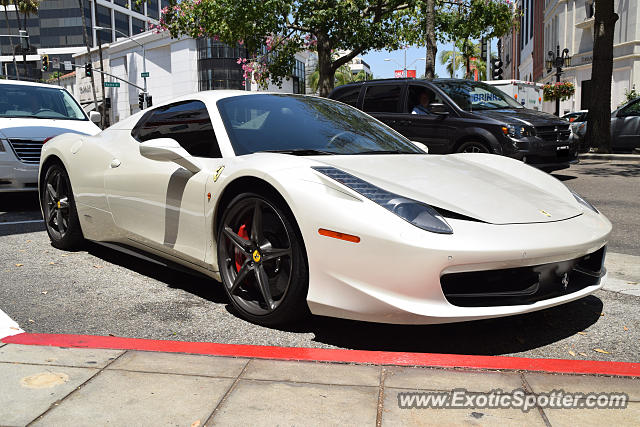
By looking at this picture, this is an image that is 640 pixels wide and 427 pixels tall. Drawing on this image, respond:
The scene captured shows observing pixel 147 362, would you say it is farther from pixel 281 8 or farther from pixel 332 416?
pixel 281 8

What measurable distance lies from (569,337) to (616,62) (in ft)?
126

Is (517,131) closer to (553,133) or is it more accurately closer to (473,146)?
(473,146)

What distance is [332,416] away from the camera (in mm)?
2236

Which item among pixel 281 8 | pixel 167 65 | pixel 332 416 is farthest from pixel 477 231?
pixel 167 65

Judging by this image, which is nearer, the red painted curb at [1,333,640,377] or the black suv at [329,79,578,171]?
the red painted curb at [1,333,640,377]

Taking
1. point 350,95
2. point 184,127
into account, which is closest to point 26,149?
point 184,127

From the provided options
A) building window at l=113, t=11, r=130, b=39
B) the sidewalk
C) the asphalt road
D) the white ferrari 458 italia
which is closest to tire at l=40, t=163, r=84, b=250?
the asphalt road

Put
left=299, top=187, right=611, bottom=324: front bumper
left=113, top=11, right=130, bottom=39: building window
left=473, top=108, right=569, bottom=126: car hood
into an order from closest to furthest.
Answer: left=299, top=187, right=611, bottom=324: front bumper
left=473, top=108, right=569, bottom=126: car hood
left=113, top=11, right=130, bottom=39: building window

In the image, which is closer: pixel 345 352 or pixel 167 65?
pixel 345 352

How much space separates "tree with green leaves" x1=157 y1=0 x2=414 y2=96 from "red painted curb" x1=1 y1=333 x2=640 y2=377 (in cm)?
1729

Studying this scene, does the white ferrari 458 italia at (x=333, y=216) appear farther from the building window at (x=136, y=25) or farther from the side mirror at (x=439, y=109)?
the building window at (x=136, y=25)

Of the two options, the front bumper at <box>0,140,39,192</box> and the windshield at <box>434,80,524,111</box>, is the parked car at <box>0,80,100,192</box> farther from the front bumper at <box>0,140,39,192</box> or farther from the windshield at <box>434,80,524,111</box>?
the windshield at <box>434,80,524,111</box>

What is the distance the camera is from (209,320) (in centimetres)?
358

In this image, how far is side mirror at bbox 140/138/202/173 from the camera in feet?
12.4
